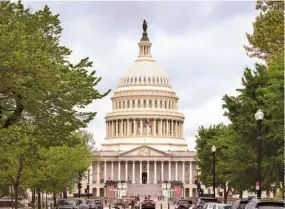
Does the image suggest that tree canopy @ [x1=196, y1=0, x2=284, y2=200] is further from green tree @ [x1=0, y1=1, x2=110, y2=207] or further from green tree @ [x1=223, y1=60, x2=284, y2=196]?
green tree @ [x1=0, y1=1, x2=110, y2=207]

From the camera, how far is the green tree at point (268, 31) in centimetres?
5447

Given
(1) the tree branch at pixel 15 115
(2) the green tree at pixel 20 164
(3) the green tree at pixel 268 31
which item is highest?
(3) the green tree at pixel 268 31

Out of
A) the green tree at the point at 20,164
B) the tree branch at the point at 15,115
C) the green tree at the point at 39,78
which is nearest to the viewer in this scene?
the green tree at the point at 39,78

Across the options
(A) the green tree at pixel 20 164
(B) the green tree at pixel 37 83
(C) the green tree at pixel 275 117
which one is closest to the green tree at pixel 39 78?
(B) the green tree at pixel 37 83

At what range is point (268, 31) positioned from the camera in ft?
183

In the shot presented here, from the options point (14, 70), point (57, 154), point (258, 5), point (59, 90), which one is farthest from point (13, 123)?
point (57, 154)

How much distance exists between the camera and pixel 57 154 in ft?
232

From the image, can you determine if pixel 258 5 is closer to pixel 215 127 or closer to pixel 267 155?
pixel 267 155

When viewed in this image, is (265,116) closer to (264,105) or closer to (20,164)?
(264,105)

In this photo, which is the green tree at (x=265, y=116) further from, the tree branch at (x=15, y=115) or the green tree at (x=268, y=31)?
the tree branch at (x=15, y=115)

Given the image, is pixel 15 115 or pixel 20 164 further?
pixel 20 164

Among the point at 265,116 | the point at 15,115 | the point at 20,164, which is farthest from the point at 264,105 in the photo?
the point at 15,115

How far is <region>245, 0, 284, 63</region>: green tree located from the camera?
54469 mm

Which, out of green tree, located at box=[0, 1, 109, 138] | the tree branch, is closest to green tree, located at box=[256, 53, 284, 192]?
green tree, located at box=[0, 1, 109, 138]
